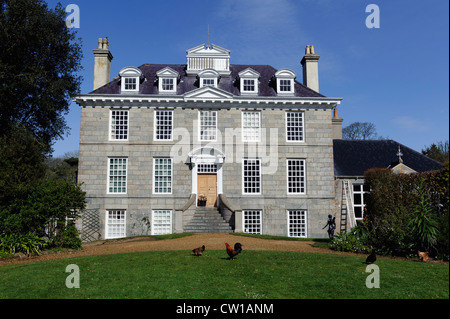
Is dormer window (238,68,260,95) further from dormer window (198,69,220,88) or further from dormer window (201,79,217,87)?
dormer window (201,79,217,87)

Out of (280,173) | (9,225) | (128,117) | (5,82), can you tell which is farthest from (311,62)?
(9,225)

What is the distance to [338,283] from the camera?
9.66 metres

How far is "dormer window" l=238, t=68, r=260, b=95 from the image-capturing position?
89.8ft

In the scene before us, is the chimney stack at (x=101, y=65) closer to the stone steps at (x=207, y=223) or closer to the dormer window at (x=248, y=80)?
the dormer window at (x=248, y=80)

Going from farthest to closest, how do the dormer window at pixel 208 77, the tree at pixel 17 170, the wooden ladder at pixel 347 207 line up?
the dormer window at pixel 208 77, the wooden ladder at pixel 347 207, the tree at pixel 17 170

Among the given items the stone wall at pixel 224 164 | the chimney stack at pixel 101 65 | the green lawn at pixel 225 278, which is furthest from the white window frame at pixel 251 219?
the chimney stack at pixel 101 65

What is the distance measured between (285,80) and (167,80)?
29.6ft

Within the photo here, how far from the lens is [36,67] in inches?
866

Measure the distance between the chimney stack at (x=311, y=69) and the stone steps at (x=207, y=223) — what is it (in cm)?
1334

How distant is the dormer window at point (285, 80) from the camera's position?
27438 millimetres

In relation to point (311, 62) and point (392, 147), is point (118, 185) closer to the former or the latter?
point (311, 62)

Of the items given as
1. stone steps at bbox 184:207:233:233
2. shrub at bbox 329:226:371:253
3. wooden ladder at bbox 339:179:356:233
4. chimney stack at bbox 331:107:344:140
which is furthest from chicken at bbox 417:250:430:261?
chimney stack at bbox 331:107:344:140

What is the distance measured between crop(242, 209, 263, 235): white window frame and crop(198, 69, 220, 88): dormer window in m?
9.84
